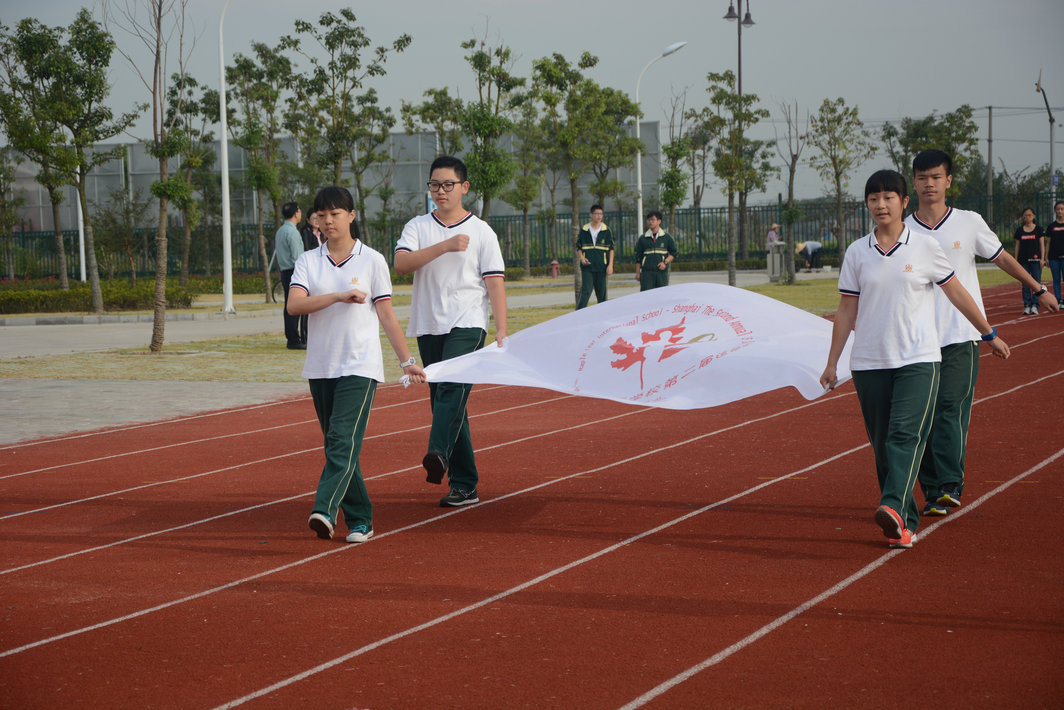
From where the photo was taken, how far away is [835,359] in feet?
19.2

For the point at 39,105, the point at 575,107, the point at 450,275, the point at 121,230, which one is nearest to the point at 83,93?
the point at 39,105

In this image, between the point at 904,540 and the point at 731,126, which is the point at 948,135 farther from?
the point at 904,540

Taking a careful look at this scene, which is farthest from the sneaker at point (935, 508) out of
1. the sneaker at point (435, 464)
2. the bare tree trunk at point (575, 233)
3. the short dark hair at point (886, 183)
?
the bare tree trunk at point (575, 233)

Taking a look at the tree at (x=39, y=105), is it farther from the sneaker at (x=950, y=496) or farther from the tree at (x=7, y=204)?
the sneaker at (x=950, y=496)

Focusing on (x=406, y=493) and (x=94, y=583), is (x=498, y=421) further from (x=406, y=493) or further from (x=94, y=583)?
(x=94, y=583)

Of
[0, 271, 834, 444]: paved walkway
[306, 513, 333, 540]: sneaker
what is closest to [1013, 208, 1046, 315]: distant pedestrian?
[0, 271, 834, 444]: paved walkway

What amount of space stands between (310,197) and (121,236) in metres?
7.08

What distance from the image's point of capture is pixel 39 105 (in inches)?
1123

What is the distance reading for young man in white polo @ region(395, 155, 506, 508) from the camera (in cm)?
656

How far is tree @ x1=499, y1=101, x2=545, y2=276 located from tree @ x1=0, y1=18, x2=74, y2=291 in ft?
65.4

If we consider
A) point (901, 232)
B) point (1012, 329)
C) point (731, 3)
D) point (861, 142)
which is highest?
point (731, 3)

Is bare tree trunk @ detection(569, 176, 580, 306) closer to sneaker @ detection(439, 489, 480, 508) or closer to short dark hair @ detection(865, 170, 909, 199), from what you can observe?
sneaker @ detection(439, 489, 480, 508)

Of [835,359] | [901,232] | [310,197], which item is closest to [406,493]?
[835,359]

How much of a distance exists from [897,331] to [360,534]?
2774mm
